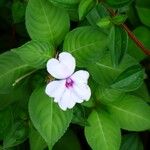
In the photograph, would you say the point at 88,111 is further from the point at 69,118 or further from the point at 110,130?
the point at 69,118

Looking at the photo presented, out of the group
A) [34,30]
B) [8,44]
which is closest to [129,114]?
[34,30]

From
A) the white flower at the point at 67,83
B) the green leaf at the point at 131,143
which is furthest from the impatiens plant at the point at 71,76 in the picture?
the green leaf at the point at 131,143

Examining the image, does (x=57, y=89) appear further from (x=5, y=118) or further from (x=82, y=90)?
(x=5, y=118)

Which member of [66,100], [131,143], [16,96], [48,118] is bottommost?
[131,143]

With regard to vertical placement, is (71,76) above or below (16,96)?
above

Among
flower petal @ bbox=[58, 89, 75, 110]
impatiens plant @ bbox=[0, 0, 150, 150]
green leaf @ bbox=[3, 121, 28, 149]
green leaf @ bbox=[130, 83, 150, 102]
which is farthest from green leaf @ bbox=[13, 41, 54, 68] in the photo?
green leaf @ bbox=[130, 83, 150, 102]

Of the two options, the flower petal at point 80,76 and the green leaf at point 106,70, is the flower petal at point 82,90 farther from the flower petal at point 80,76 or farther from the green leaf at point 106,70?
the green leaf at point 106,70

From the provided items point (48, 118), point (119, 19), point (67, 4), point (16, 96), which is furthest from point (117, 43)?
point (16, 96)
